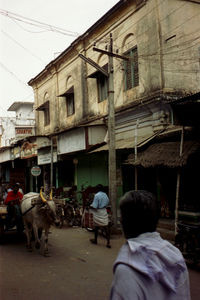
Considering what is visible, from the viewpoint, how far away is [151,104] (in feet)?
36.0

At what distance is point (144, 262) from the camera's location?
151 cm

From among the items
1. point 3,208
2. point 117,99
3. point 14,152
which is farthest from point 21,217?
point 14,152

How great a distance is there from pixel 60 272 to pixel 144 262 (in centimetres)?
513

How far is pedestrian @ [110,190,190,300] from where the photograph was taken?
1.47 m

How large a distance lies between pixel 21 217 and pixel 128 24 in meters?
9.17

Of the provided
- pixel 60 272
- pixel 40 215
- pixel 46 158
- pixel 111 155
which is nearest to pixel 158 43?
pixel 111 155

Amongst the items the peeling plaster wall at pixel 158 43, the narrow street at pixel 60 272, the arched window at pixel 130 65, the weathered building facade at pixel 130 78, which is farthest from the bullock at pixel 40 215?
the arched window at pixel 130 65

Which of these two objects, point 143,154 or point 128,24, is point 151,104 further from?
point 128,24

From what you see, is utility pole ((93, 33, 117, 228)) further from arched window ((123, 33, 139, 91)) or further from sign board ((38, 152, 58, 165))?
sign board ((38, 152, 58, 165))

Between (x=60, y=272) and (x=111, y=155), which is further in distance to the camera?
(x=111, y=155)

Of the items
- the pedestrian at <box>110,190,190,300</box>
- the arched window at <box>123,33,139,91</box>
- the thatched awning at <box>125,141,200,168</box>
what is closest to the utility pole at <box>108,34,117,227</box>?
the thatched awning at <box>125,141,200,168</box>

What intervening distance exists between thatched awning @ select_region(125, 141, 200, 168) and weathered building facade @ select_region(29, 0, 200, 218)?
24.0 inches

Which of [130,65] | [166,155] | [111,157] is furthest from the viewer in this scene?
[130,65]

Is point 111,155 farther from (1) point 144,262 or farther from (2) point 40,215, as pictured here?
(1) point 144,262
